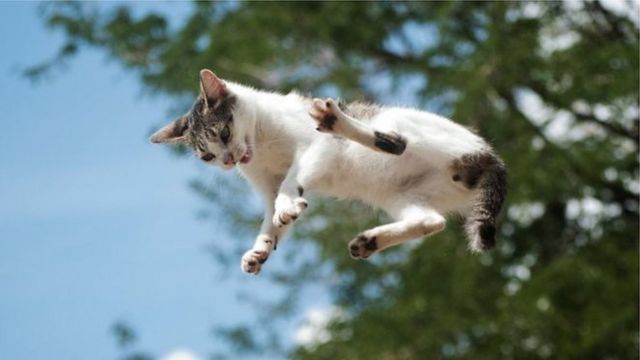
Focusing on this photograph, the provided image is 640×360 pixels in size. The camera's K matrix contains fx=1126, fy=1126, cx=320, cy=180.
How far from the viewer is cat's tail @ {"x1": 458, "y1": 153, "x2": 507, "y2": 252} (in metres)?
4.21

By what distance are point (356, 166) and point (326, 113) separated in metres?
0.55

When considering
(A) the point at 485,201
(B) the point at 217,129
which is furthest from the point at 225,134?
Answer: (A) the point at 485,201

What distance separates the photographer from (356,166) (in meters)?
4.26

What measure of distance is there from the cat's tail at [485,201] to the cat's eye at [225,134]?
36.7 inches

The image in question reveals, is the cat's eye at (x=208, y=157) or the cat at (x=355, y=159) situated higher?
the cat's eye at (x=208, y=157)

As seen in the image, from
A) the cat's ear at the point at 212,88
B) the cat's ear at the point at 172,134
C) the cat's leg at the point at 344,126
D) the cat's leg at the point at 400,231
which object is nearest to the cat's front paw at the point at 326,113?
the cat's leg at the point at 344,126

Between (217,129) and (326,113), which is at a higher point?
(217,129)

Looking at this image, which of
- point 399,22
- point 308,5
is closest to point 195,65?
point 308,5

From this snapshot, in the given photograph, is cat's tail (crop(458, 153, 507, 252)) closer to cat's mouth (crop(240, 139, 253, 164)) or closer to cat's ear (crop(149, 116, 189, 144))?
cat's mouth (crop(240, 139, 253, 164))

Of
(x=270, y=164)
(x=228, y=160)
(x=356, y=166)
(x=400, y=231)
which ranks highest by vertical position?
(x=228, y=160)

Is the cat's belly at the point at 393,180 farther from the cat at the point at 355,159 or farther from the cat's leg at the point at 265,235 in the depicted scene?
the cat's leg at the point at 265,235

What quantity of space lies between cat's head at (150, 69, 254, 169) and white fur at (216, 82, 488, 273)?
20 mm

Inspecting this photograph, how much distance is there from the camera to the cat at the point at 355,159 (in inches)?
163

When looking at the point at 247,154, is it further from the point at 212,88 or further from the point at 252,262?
the point at 252,262
